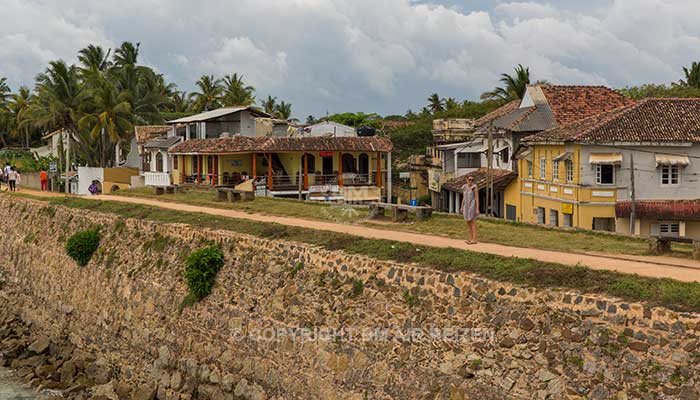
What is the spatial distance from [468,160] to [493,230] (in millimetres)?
24790

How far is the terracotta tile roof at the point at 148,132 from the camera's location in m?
52.3

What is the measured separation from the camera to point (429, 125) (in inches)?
2408

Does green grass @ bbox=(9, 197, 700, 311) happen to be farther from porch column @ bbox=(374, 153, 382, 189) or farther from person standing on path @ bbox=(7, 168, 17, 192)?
person standing on path @ bbox=(7, 168, 17, 192)

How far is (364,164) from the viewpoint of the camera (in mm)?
40594

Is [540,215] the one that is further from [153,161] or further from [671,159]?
[153,161]

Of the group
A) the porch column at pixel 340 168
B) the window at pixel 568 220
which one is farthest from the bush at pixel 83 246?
the window at pixel 568 220

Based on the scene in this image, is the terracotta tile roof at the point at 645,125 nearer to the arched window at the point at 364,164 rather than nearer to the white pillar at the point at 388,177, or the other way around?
the white pillar at the point at 388,177

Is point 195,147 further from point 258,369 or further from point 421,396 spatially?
point 421,396

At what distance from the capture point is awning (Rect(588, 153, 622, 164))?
29.3m

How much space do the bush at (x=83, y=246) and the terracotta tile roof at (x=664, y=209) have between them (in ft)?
63.8

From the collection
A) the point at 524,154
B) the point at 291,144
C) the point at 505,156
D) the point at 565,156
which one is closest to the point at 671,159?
the point at 565,156

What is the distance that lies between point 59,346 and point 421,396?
1493 centimetres

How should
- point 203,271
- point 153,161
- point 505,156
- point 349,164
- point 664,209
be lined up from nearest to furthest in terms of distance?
point 203,271, point 664,209, point 505,156, point 349,164, point 153,161

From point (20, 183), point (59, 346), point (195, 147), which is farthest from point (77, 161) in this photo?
point (59, 346)
